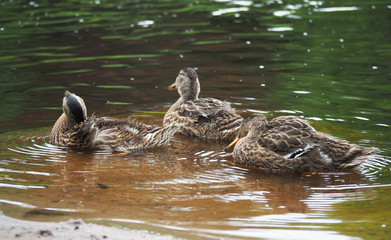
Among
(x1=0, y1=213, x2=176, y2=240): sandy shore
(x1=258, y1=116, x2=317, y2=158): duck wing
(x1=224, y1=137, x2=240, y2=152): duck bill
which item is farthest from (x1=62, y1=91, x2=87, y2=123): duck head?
(x1=0, y1=213, x2=176, y2=240): sandy shore

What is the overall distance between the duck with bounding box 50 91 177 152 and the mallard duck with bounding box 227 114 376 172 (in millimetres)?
1438

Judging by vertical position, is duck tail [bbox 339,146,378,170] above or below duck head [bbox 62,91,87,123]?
below

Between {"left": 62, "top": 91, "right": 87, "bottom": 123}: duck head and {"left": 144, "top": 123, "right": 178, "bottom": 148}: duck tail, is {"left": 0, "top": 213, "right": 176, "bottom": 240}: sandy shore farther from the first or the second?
{"left": 62, "top": 91, "right": 87, "bottom": 123}: duck head

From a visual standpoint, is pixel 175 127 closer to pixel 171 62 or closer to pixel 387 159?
pixel 387 159

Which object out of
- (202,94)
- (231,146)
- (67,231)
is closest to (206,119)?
(231,146)

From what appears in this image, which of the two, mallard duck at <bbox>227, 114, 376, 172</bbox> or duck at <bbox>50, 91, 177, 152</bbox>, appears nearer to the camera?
mallard duck at <bbox>227, 114, 376, 172</bbox>

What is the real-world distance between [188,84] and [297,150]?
3657 millimetres

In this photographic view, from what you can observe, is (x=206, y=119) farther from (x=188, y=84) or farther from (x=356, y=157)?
(x=356, y=157)

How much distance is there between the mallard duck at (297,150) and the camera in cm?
802

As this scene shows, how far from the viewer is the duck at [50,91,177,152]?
920cm

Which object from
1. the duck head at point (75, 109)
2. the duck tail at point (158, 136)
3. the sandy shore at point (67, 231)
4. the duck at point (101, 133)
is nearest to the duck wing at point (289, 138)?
the duck tail at point (158, 136)

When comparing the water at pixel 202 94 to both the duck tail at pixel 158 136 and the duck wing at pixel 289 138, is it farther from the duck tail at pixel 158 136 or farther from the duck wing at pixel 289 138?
the duck wing at pixel 289 138

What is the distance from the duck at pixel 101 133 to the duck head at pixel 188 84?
6.22 feet

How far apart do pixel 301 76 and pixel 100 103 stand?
4.33 meters
